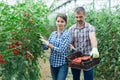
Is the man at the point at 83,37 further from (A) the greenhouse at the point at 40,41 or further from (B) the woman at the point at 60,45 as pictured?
(B) the woman at the point at 60,45

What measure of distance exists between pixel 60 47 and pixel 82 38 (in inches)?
18.4

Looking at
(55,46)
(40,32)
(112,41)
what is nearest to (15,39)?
(40,32)

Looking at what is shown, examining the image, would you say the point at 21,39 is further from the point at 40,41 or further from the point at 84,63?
the point at 84,63

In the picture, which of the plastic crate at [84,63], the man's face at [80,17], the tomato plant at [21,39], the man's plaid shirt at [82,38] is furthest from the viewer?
the man's plaid shirt at [82,38]

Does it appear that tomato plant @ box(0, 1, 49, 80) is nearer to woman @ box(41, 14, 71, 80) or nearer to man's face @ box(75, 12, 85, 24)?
woman @ box(41, 14, 71, 80)

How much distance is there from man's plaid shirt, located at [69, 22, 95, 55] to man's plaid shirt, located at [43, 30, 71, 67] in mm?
263

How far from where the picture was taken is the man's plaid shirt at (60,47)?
4582 millimetres

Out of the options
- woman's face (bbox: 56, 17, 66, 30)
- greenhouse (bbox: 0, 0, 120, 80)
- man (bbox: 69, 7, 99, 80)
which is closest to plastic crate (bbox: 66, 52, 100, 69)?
greenhouse (bbox: 0, 0, 120, 80)

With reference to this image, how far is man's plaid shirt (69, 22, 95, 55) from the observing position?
192 inches

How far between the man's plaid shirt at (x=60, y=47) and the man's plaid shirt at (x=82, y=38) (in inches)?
10.3

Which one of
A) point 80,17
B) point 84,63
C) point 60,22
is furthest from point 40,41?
point 80,17

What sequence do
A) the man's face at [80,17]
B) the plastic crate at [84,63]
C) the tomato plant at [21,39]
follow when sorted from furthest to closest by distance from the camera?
the man's face at [80,17]
the plastic crate at [84,63]
the tomato plant at [21,39]

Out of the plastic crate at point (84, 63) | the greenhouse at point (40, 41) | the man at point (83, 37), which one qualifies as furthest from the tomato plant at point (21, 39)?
the man at point (83, 37)

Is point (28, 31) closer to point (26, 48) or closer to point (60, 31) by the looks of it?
point (26, 48)
